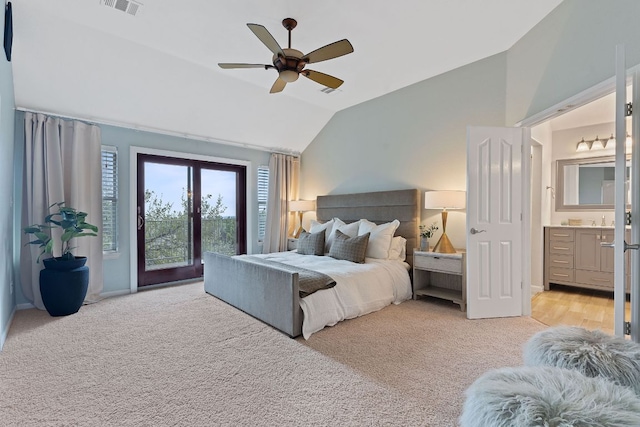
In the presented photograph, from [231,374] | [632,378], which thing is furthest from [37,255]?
[632,378]

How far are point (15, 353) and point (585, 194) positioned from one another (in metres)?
7.00

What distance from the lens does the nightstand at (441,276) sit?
3.49m

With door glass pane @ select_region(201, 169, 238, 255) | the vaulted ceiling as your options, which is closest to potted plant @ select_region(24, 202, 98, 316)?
the vaulted ceiling

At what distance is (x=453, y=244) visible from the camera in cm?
405

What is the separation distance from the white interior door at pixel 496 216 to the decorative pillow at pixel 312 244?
1.96 m

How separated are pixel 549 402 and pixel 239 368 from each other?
1890 mm

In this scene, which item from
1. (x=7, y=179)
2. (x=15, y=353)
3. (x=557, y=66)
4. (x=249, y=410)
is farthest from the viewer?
(x=7, y=179)

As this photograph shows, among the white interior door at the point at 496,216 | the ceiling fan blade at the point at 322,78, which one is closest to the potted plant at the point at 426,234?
the white interior door at the point at 496,216

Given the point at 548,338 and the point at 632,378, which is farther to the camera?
the point at 548,338

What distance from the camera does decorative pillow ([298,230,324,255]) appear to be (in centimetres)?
441

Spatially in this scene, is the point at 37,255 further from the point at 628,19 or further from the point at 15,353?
the point at 628,19

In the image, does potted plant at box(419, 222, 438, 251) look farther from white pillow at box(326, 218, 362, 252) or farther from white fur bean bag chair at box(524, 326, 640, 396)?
white fur bean bag chair at box(524, 326, 640, 396)

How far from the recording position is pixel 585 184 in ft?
15.1

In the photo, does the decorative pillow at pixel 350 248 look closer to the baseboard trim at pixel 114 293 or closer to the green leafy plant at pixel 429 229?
the green leafy plant at pixel 429 229
